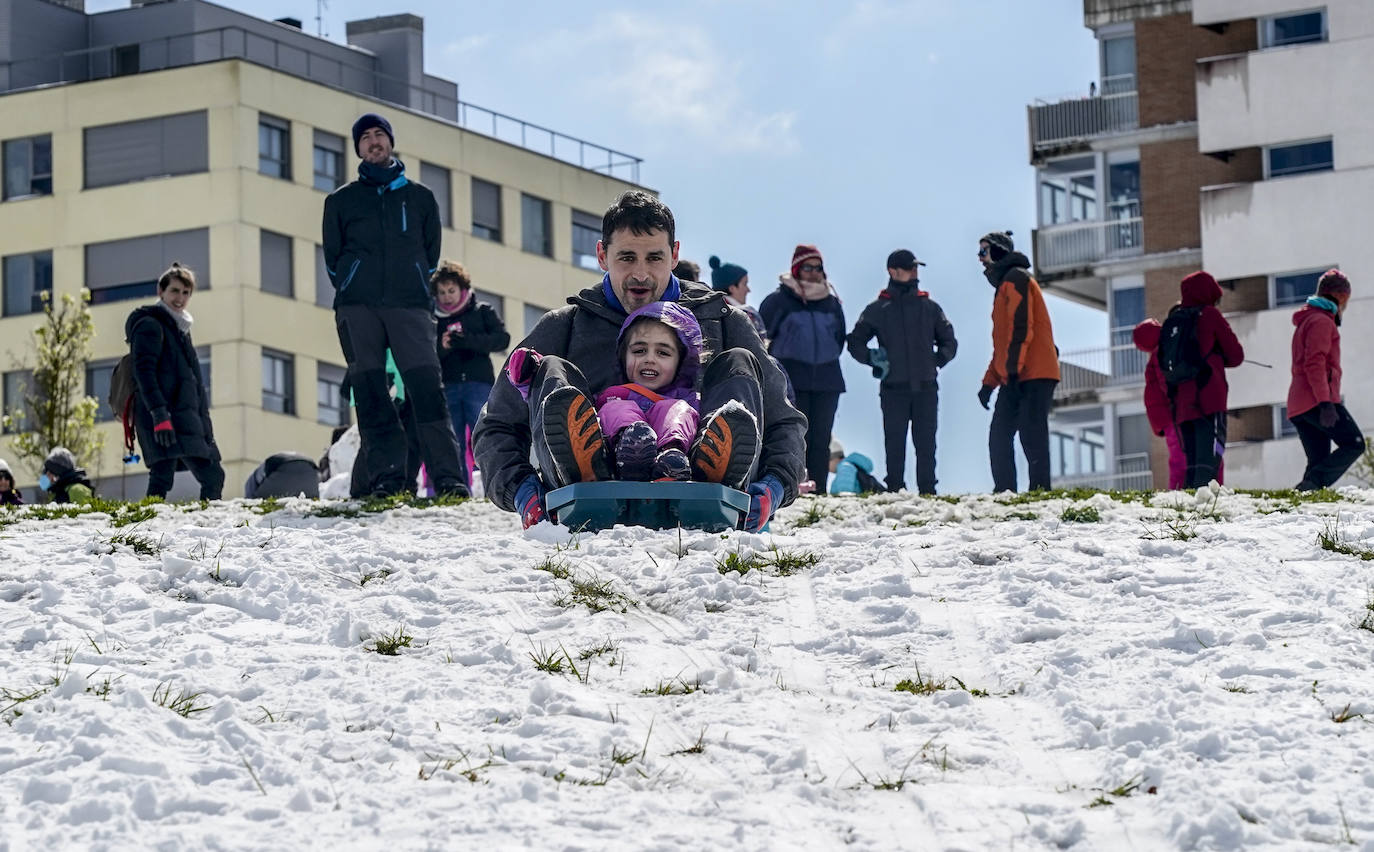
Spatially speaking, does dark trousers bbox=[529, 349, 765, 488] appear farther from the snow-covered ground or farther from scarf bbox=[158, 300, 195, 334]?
scarf bbox=[158, 300, 195, 334]

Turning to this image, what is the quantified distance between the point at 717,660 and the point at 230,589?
6.84 feet

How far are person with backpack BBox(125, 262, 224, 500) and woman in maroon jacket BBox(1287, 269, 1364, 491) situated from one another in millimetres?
7237

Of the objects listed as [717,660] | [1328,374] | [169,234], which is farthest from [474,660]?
[169,234]

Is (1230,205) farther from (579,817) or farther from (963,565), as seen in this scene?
(579,817)

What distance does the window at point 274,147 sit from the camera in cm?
5531

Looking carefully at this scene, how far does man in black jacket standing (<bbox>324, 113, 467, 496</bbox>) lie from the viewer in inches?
540

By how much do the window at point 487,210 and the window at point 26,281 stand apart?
11575 mm

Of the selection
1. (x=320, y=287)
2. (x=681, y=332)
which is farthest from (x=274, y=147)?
(x=681, y=332)

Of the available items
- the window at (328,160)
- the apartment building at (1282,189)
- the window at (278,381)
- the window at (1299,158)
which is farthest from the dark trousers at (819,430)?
the window at (328,160)

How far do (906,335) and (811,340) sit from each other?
2.41 feet

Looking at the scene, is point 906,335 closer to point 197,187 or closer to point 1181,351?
point 1181,351

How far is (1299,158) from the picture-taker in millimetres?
50438

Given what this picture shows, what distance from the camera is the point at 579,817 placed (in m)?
5.82

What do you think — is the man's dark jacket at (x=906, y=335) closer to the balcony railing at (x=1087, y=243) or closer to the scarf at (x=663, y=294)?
the scarf at (x=663, y=294)
